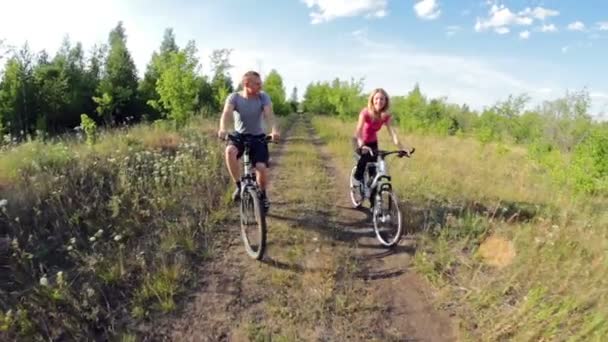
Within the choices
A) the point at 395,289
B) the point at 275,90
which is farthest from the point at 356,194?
the point at 275,90

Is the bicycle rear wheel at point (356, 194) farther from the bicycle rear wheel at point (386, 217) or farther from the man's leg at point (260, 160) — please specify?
the man's leg at point (260, 160)

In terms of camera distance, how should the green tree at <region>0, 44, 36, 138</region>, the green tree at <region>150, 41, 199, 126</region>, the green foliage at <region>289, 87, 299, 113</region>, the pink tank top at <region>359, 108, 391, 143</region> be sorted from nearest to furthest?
1. the pink tank top at <region>359, 108, 391, 143</region>
2. the green tree at <region>150, 41, 199, 126</region>
3. the green tree at <region>0, 44, 36, 138</region>
4. the green foliage at <region>289, 87, 299, 113</region>

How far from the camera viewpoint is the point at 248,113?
5.25 meters

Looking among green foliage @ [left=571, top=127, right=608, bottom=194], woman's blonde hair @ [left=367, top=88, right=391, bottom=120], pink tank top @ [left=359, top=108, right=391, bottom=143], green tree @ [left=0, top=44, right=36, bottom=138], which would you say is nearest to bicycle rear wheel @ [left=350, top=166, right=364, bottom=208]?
pink tank top @ [left=359, top=108, right=391, bottom=143]

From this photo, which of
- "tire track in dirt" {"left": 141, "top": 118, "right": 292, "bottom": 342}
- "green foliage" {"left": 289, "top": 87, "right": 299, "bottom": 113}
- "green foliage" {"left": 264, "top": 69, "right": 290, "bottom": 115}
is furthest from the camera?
"green foliage" {"left": 289, "top": 87, "right": 299, "bottom": 113}

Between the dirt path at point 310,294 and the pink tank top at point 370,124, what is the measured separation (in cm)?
141

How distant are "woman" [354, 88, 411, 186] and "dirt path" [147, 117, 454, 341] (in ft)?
3.86

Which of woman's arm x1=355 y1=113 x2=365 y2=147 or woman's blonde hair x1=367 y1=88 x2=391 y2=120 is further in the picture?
woman's arm x1=355 y1=113 x2=365 y2=147

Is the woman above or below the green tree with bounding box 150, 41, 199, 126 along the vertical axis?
below

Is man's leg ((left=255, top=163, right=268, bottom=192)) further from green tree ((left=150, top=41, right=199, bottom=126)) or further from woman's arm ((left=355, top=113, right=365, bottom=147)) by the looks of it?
green tree ((left=150, top=41, right=199, bottom=126))

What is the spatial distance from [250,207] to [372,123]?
96.3 inches

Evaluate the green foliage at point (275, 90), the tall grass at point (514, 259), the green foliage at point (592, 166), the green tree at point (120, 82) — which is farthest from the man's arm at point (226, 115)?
the green foliage at point (275, 90)

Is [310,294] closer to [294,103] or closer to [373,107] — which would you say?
[373,107]

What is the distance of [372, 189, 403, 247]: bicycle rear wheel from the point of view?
524cm
